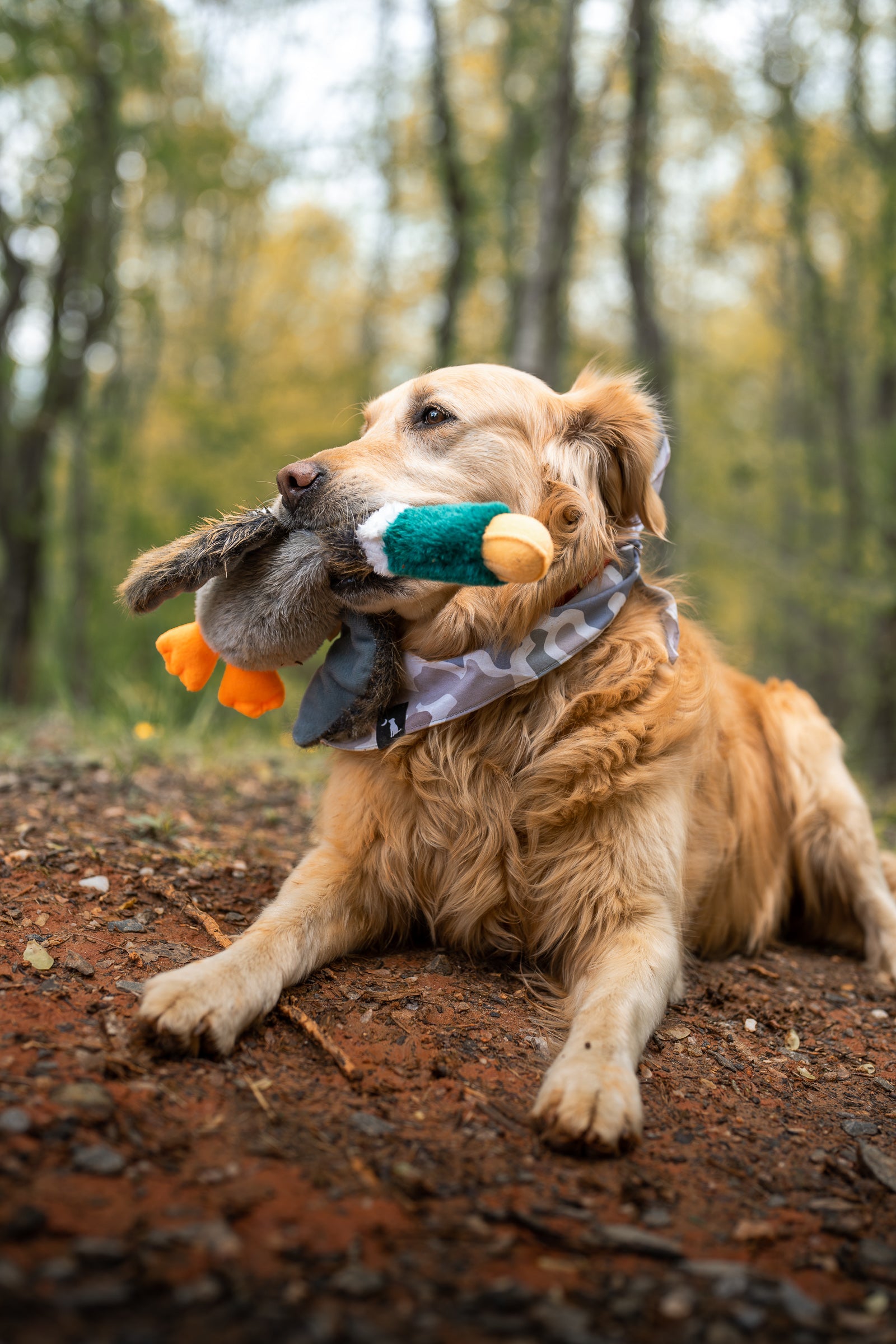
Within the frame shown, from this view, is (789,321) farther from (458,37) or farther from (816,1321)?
(816,1321)

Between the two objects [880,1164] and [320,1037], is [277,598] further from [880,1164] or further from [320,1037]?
[880,1164]

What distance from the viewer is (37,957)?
2100 mm

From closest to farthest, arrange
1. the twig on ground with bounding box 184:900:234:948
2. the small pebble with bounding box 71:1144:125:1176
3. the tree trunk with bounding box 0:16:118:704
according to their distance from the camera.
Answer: the small pebble with bounding box 71:1144:125:1176
the twig on ground with bounding box 184:900:234:948
the tree trunk with bounding box 0:16:118:704

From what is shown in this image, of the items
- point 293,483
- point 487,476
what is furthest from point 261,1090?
point 487,476

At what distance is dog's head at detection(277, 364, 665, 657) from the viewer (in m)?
2.29

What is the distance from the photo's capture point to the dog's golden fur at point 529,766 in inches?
92.4

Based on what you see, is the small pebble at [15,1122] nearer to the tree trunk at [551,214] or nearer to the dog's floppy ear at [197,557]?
the dog's floppy ear at [197,557]

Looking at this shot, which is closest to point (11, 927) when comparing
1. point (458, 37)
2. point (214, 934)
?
point (214, 934)

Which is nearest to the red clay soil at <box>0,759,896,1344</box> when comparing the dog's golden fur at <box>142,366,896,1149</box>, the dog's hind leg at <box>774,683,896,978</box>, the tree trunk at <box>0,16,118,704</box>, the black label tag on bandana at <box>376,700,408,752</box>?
the dog's golden fur at <box>142,366,896,1149</box>

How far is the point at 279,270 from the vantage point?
17297 millimetres

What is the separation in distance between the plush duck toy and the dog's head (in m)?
0.07

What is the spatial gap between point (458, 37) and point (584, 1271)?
12992 mm

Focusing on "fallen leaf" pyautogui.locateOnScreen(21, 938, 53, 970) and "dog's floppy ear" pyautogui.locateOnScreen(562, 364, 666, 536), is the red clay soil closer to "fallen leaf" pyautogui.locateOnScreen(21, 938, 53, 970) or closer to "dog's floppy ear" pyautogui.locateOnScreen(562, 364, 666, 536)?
"fallen leaf" pyautogui.locateOnScreen(21, 938, 53, 970)

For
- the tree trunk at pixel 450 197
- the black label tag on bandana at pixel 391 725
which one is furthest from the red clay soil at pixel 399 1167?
the tree trunk at pixel 450 197
